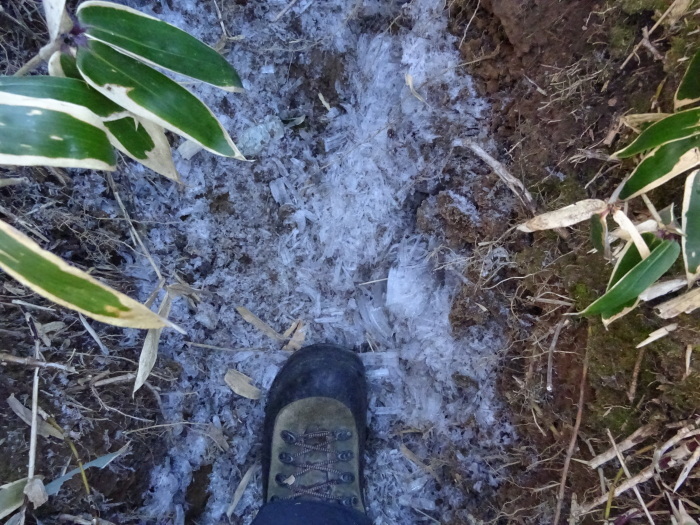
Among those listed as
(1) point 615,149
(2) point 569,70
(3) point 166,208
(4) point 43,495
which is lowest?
(4) point 43,495

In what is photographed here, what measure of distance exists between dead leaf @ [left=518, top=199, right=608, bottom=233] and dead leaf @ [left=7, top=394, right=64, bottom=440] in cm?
103

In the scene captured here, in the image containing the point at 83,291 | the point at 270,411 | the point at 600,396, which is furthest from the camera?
the point at 270,411

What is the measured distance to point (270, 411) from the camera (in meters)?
1.27

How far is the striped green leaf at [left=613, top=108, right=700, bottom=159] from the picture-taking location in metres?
0.72

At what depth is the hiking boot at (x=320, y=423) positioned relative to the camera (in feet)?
4.06

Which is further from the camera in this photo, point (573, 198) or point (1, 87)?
point (573, 198)

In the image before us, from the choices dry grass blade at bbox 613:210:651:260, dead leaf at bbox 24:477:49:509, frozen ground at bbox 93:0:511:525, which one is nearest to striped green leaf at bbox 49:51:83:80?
frozen ground at bbox 93:0:511:525

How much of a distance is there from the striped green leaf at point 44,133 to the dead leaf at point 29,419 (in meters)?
0.57

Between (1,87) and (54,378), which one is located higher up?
(1,87)

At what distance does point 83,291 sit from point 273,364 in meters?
0.71

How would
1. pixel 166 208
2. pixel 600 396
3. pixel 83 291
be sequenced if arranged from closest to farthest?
1. pixel 83 291
2. pixel 600 396
3. pixel 166 208

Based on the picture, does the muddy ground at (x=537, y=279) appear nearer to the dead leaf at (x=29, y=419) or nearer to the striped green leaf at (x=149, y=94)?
the dead leaf at (x=29, y=419)

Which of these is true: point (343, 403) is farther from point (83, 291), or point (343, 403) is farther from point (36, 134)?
point (36, 134)

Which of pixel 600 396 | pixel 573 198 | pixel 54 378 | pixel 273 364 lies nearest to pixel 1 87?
pixel 54 378
